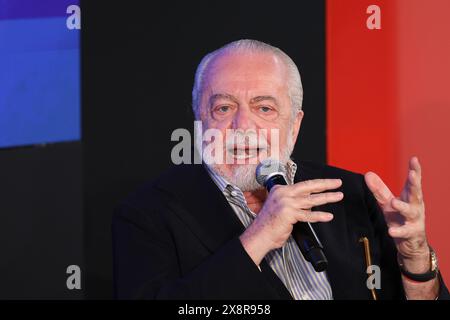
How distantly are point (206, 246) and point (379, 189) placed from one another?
1.75ft

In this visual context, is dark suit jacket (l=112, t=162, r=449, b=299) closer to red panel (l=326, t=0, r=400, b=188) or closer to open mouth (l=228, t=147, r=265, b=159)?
open mouth (l=228, t=147, r=265, b=159)

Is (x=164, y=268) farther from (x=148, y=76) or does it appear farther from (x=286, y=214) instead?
(x=148, y=76)

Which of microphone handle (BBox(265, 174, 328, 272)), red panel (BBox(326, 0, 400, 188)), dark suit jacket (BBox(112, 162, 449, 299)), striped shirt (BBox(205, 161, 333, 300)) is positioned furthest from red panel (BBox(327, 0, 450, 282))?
microphone handle (BBox(265, 174, 328, 272))

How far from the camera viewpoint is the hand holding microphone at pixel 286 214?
1.76 metres

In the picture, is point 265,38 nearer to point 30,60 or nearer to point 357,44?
point 357,44

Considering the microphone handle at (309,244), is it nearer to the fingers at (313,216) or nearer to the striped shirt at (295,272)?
the fingers at (313,216)

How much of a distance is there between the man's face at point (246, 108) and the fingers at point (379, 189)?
34 cm

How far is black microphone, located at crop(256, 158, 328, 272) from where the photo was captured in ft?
5.62

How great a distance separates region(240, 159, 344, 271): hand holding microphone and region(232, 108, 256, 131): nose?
0.31 m

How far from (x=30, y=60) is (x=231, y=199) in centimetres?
161

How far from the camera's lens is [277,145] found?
2.20 metres

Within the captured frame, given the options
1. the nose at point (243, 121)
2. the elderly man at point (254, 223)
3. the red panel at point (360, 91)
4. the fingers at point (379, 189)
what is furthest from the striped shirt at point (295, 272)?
the red panel at point (360, 91)

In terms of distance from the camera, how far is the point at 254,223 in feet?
6.10
